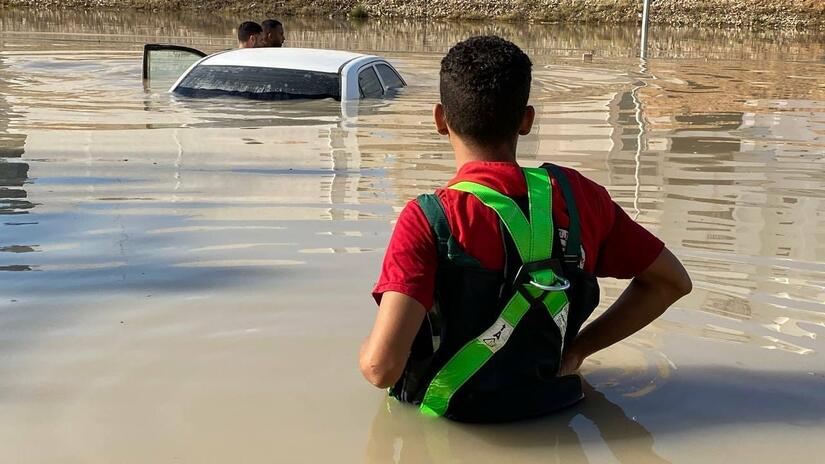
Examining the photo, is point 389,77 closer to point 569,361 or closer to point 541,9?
point 569,361

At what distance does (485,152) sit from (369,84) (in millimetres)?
9259

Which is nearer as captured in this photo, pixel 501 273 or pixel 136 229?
pixel 501 273

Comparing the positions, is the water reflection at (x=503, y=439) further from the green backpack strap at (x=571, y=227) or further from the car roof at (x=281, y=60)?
the car roof at (x=281, y=60)

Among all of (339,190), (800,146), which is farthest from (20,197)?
(800,146)

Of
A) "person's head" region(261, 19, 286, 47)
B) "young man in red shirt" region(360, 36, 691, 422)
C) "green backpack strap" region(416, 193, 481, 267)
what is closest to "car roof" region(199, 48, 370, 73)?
"person's head" region(261, 19, 286, 47)

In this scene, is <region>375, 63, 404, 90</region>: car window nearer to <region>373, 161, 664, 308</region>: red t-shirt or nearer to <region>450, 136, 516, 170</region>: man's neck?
<region>373, 161, 664, 308</region>: red t-shirt

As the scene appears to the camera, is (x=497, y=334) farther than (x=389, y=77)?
No

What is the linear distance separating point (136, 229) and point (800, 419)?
12.4 feet

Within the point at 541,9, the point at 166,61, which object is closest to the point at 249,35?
the point at 166,61

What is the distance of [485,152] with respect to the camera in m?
3.02

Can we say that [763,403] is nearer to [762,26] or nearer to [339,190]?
[339,190]

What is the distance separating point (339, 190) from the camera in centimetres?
730

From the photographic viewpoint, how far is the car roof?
1130 centimetres

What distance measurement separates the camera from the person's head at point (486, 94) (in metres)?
2.92
